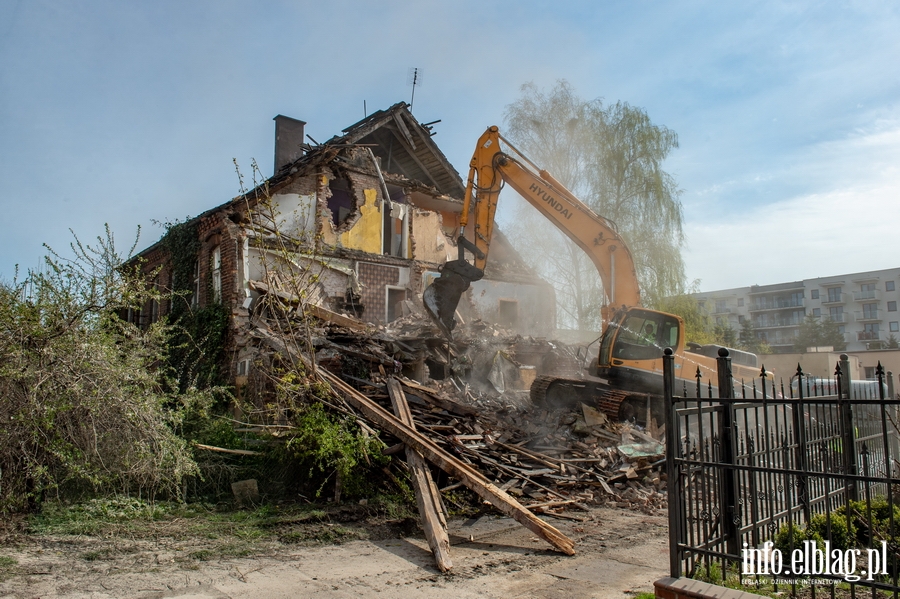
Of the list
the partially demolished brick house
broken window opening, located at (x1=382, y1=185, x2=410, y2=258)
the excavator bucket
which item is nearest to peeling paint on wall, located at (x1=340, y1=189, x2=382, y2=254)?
the partially demolished brick house

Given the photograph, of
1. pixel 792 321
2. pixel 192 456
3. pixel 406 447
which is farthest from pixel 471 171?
pixel 792 321

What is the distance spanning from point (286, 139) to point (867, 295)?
2870 inches

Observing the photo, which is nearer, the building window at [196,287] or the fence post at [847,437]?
the fence post at [847,437]

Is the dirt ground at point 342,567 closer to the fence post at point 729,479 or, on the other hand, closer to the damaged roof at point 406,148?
the fence post at point 729,479

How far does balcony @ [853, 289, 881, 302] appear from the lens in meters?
68.6

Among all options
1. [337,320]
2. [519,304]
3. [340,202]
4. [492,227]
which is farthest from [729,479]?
[340,202]

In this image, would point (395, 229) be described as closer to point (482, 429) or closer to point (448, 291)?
point (448, 291)

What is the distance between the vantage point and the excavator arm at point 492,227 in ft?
37.9

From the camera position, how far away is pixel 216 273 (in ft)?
51.0

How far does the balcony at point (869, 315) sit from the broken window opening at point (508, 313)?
66334 mm

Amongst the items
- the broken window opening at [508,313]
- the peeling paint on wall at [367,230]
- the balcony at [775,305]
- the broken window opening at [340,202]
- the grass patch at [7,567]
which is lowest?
the grass patch at [7,567]

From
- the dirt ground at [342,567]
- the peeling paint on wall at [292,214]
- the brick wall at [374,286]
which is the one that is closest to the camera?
the dirt ground at [342,567]

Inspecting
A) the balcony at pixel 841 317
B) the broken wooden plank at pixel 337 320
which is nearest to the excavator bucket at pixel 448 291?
the broken wooden plank at pixel 337 320

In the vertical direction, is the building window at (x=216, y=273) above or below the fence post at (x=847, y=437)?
above
